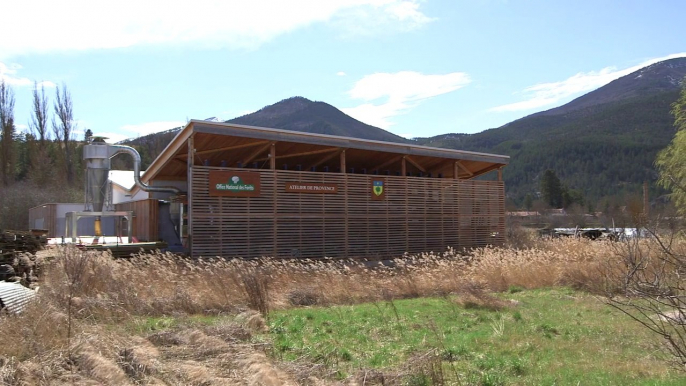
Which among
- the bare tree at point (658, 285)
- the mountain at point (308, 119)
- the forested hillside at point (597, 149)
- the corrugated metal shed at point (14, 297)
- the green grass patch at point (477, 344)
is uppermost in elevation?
the mountain at point (308, 119)

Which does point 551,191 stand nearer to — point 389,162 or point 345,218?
point 389,162

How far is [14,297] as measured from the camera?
834cm

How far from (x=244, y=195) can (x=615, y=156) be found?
3304 inches

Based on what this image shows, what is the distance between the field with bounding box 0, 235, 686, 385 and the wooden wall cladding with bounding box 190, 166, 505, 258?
5168 millimetres

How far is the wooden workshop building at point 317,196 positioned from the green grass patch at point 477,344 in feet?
30.6

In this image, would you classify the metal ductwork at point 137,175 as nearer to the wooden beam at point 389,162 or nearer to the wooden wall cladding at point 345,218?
the wooden wall cladding at point 345,218

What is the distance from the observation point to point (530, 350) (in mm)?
7629

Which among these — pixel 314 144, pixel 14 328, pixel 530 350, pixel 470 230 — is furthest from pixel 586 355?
pixel 470 230

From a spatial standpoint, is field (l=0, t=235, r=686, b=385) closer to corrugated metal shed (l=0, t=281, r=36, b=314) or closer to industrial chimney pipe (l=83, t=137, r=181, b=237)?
corrugated metal shed (l=0, t=281, r=36, b=314)

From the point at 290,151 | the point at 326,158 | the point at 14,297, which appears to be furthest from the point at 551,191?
the point at 14,297

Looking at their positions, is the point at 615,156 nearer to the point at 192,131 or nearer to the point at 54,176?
the point at 54,176

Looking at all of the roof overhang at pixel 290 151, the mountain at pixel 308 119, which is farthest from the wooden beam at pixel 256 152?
the mountain at pixel 308 119

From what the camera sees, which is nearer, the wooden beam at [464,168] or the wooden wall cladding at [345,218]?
the wooden wall cladding at [345,218]

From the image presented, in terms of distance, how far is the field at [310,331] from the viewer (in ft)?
18.9
